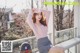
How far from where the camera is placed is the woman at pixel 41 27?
3139mm

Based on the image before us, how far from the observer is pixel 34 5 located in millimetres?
3209

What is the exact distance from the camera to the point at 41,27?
11.1ft

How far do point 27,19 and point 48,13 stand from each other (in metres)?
0.69

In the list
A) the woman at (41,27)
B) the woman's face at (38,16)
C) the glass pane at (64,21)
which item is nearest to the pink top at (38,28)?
the woman at (41,27)

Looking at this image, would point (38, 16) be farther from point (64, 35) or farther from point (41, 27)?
point (64, 35)

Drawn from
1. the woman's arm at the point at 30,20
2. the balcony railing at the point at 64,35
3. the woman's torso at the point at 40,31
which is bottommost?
the balcony railing at the point at 64,35

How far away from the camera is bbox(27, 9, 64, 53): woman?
3139 millimetres

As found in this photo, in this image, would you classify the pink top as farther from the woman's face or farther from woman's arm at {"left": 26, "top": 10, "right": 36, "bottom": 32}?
the woman's face

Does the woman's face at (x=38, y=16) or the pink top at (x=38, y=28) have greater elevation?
the woman's face at (x=38, y=16)

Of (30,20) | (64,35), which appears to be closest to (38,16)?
(30,20)

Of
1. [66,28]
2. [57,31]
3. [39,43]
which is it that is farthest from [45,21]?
[66,28]

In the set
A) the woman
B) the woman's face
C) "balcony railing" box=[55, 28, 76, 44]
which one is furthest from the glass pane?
the woman's face

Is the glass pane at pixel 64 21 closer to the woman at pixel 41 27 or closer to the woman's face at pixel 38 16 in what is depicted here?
the woman at pixel 41 27

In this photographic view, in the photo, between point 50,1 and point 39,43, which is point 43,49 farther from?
point 50,1
